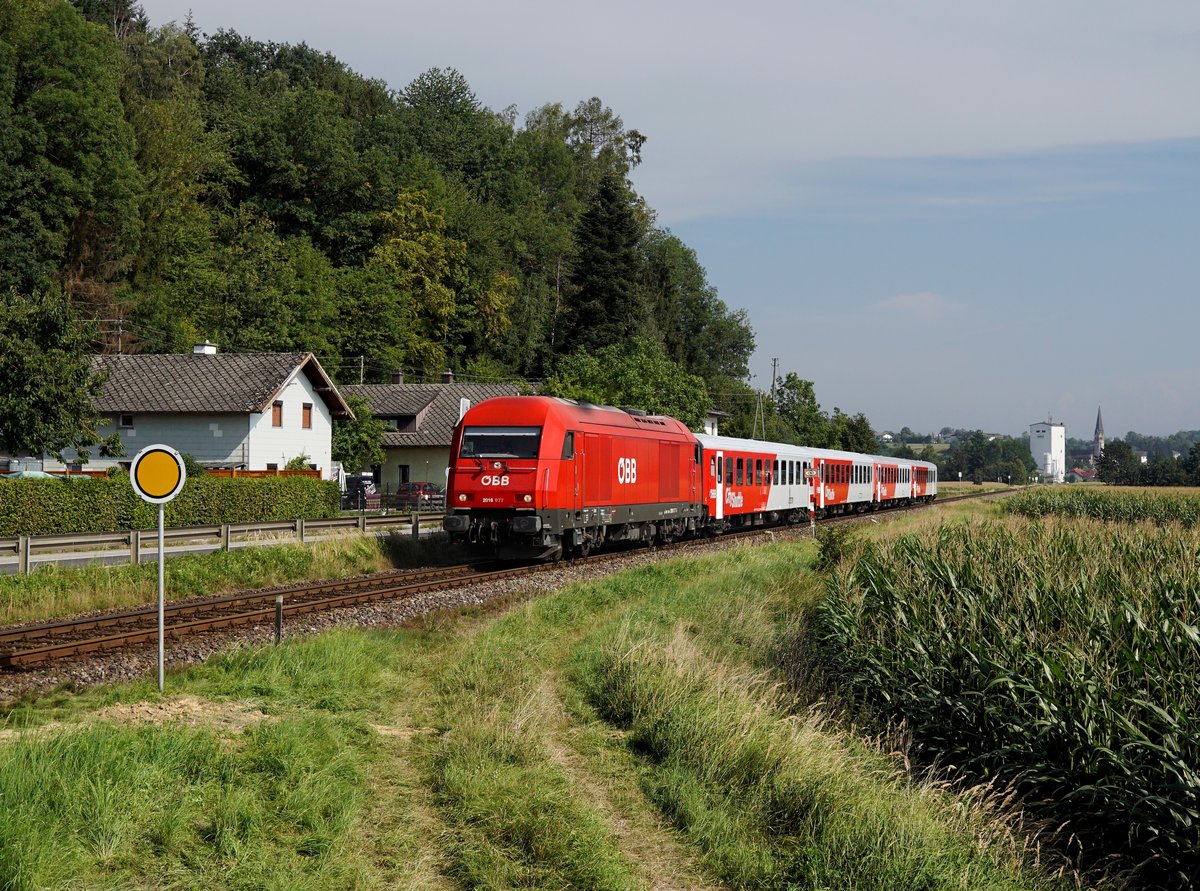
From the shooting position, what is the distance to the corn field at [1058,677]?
10.0 m

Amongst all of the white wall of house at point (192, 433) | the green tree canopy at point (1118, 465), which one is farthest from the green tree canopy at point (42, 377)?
the green tree canopy at point (1118, 465)

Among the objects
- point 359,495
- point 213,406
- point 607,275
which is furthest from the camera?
point 607,275

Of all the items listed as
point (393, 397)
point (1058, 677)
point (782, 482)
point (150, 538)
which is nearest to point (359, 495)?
point (393, 397)

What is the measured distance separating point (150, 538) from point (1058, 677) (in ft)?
60.4

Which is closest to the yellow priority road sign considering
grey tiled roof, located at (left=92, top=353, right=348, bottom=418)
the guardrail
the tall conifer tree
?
the guardrail

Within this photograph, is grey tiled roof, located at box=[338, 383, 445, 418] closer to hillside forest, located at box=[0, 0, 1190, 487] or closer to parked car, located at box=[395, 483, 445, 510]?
hillside forest, located at box=[0, 0, 1190, 487]

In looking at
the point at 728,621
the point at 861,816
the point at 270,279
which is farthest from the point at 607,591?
the point at 270,279

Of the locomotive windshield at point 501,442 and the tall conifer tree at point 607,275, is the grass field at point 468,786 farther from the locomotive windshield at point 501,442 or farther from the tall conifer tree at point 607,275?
the tall conifer tree at point 607,275

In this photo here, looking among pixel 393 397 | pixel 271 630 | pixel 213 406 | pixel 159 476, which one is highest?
pixel 393 397

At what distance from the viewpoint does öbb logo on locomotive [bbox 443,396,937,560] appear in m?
24.2

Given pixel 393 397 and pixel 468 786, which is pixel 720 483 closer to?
pixel 468 786

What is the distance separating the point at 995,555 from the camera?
18016 millimetres

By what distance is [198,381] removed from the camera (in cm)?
4856

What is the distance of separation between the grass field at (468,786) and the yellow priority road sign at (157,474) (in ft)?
6.37
